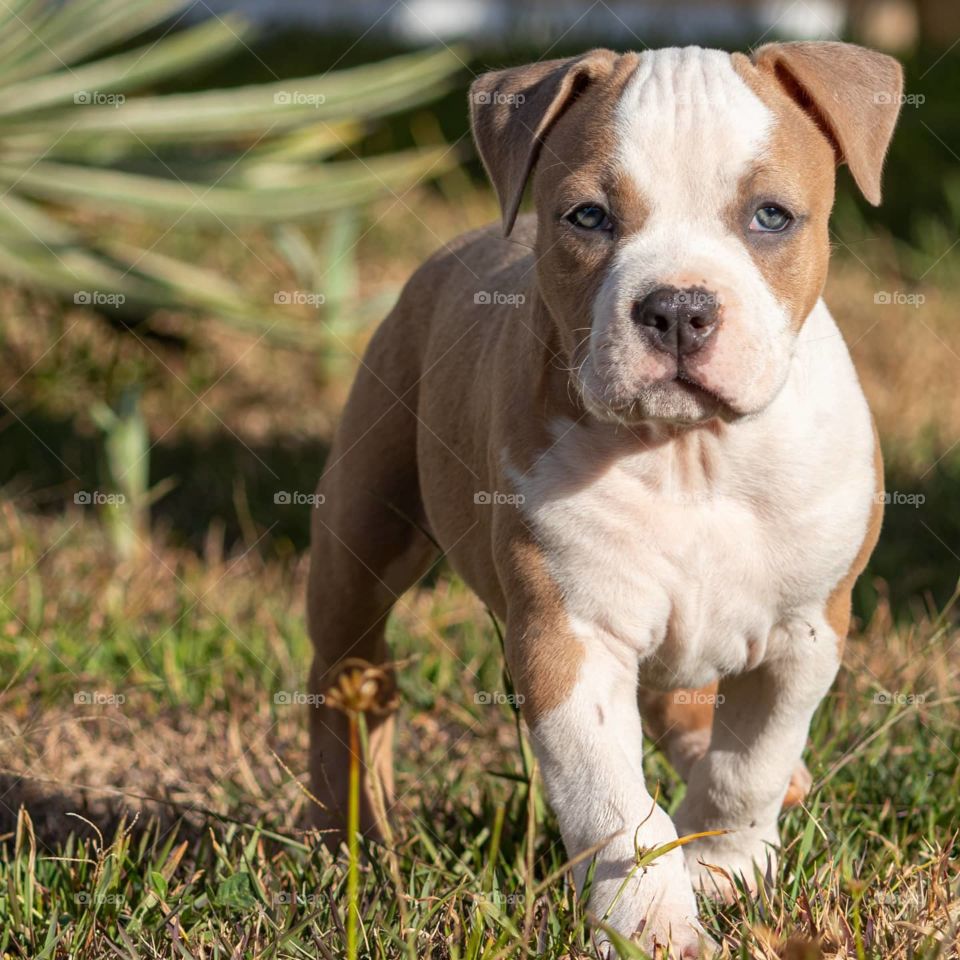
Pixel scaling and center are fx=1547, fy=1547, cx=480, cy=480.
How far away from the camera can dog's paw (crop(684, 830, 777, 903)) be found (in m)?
3.25

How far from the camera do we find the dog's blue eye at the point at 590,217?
115 inches

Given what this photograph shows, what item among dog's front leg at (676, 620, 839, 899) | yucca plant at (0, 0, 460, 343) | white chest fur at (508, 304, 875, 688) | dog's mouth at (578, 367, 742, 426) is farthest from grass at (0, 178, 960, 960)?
dog's mouth at (578, 367, 742, 426)

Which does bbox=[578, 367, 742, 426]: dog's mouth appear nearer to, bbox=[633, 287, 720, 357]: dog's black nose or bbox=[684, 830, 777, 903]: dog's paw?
bbox=[633, 287, 720, 357]: dog's black nose

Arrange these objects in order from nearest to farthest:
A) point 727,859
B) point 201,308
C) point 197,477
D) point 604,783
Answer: point 604,783
point 727,859
point 201,308
point 197,477

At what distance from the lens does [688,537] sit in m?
3.01

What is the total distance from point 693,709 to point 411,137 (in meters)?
7.88

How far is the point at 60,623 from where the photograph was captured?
492 cm

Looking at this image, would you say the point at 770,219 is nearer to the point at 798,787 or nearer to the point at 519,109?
the point at 519,109

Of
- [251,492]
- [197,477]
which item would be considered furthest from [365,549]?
[197,477]

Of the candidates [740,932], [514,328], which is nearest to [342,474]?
[514,328]

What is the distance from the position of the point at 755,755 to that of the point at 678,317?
1.03 m

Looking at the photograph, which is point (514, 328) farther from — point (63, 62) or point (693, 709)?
point (63, 62)

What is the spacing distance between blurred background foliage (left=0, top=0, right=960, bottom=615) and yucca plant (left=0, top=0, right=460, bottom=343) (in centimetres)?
1

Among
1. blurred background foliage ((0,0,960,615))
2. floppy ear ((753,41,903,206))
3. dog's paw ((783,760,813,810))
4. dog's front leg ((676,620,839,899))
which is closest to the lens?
floppy ear ((753,41,903,206))
